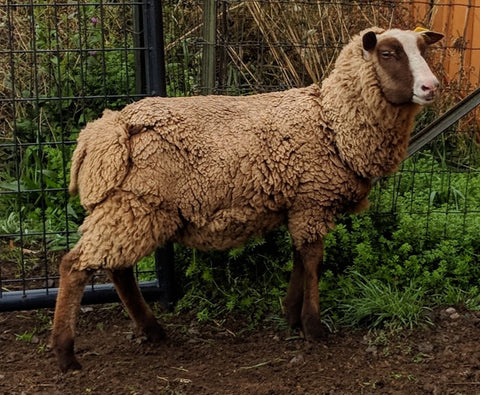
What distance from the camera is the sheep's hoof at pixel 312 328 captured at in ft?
14.4

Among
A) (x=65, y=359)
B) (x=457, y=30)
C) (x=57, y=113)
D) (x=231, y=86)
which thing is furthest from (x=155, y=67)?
(x=457, y=30)

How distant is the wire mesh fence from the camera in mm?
5418

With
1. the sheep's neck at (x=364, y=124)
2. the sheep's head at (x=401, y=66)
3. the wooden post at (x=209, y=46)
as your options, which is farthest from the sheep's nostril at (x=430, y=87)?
the wooden post at (x=209, y=46)

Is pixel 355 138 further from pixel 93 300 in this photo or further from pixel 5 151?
pixel 5 151

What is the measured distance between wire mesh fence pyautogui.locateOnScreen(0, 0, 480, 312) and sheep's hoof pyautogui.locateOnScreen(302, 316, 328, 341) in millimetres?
1210

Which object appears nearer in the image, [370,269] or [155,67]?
[155,67]

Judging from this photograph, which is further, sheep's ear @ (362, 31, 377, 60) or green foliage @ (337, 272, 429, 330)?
green foliage @ (337, 272, 429, 330)

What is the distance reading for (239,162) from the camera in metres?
4.09

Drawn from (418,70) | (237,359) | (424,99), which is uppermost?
(418,70)

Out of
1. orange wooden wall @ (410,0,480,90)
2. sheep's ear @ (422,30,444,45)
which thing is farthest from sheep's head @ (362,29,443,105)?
orange wooden wall @ (410,0,480,90)

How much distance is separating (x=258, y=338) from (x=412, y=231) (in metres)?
1.41

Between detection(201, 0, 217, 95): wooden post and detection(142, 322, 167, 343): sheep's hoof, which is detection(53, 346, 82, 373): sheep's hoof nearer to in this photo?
detection(142, 322, 167, 343): sheep's hoof

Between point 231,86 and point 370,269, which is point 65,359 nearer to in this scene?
point 370,269

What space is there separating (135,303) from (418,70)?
201cm
